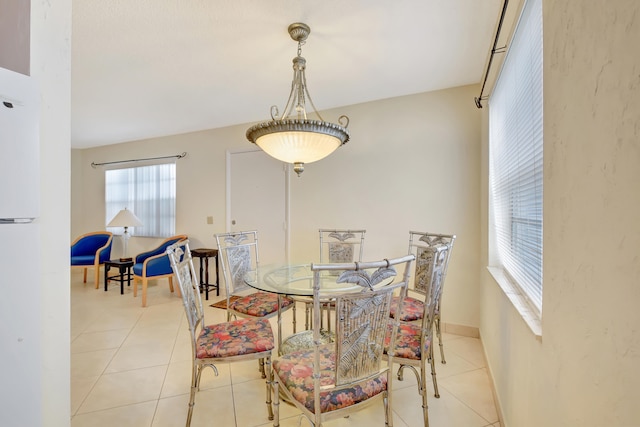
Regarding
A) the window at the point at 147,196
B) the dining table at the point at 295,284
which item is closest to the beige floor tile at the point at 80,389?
the dining table at the point at 295,284

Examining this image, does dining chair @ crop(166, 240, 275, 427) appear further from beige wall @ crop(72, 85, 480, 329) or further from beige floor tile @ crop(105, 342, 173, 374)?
beige wall @ crop(72, 85, 480, 329)

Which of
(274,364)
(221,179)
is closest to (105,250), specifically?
(221,179)

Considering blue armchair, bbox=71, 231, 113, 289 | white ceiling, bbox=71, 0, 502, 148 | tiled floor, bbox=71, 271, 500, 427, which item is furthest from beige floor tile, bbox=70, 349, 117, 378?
blue armchair, bbox=71, 231, 113, 289

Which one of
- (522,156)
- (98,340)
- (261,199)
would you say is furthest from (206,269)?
(522,156)

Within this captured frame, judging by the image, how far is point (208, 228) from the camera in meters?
4.54

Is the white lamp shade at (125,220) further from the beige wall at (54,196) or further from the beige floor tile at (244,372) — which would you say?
the beige wall at (54,196)

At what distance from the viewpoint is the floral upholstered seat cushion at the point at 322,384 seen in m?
1.21

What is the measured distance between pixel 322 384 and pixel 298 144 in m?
1.36

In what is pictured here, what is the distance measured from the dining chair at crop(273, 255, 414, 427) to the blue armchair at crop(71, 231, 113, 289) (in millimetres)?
4717

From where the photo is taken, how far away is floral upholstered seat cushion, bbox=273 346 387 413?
1210 millimetres

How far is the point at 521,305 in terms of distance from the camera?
1.38 meters

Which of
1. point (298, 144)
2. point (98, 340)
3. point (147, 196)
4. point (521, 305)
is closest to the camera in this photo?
point (521, 305)

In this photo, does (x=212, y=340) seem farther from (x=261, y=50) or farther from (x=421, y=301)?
(x=261, y=50)

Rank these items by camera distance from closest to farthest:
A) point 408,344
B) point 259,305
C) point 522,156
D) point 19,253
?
point 19,253
point 522,156
point 408,344
point 259,305
